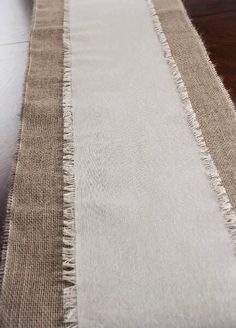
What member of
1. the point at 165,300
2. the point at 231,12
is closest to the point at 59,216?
the point at 165,300

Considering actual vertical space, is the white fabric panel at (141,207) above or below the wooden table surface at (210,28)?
below

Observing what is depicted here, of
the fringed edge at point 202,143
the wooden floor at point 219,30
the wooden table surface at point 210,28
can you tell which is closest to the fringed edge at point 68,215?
the wooden table surface at point 210,28

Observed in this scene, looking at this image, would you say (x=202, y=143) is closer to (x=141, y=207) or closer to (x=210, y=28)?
(x=141, y=207)

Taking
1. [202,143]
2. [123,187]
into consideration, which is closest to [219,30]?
[202,143]

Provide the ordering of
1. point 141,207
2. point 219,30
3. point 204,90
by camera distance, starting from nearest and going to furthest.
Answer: point 141,207, point 204,90, point 219,30

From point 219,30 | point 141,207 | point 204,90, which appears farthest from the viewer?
point 219,30

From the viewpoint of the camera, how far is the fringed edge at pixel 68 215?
0.55m

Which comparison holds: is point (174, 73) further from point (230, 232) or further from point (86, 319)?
point (86, 319)

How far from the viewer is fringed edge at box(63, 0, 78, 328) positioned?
546 mm

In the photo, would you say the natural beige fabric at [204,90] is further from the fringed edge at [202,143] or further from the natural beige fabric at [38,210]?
the natural beige fabric at [38,210]

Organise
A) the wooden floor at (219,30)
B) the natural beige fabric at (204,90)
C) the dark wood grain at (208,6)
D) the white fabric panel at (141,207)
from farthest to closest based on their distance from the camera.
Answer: the dark wood grain at (208,6)
the wooden floor at (219,30)
the natural beige fabric at (204,90)
the white fabric panel at (141,207)

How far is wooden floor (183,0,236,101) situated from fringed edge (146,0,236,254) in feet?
0.24

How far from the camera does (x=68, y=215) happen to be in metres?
0.65

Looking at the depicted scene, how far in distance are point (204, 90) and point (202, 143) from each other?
0.50 ft
